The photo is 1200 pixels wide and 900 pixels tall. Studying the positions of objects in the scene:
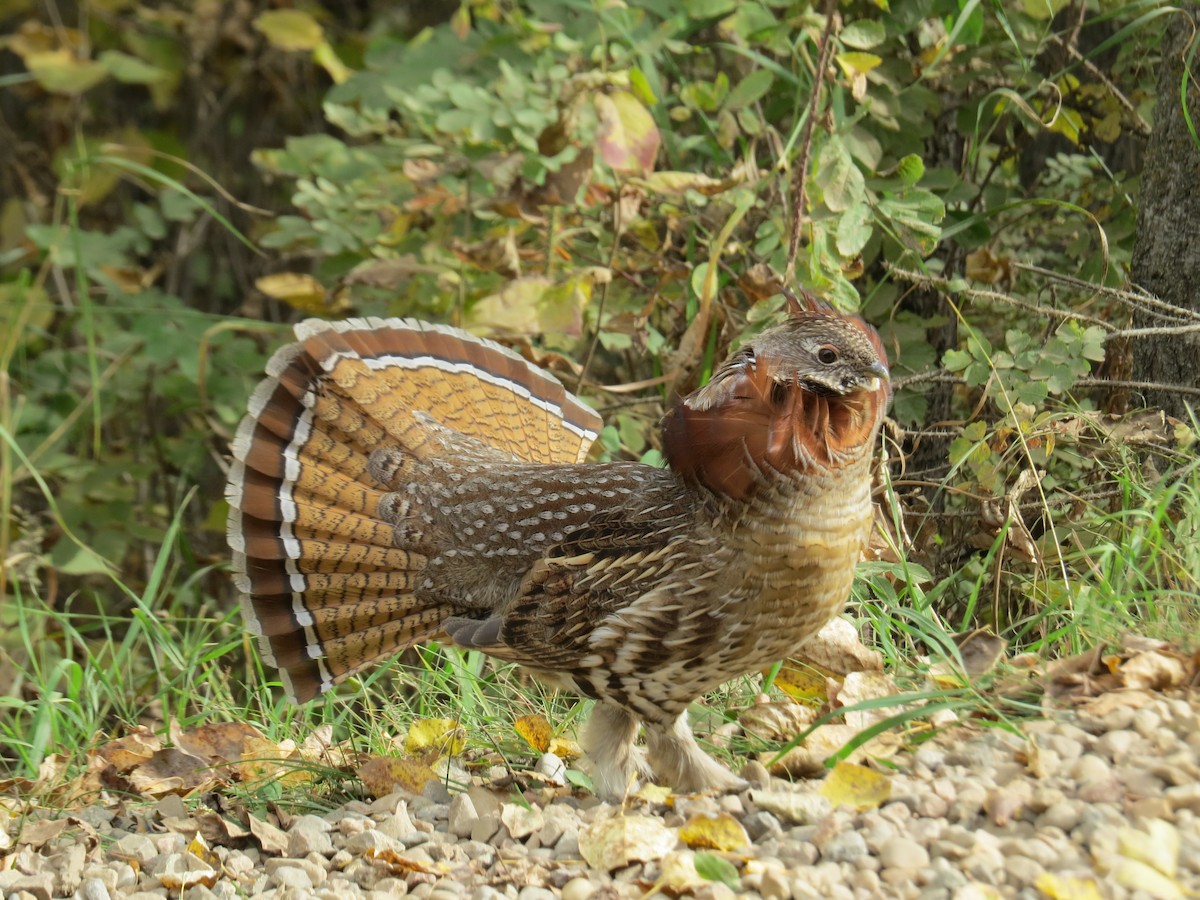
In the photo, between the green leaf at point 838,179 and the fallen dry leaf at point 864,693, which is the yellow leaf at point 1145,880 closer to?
the fallen dry leaf at point 864,693

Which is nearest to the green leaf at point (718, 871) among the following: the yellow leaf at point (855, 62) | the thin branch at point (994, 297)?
the thin branch at point (994, 297)

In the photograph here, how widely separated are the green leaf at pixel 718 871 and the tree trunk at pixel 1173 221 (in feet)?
7.12

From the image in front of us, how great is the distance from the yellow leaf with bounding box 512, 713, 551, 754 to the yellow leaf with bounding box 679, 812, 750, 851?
86cm

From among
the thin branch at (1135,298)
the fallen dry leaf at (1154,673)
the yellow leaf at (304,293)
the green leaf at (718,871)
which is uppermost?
the thin branch at (1135,298)

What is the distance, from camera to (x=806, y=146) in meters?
4.17

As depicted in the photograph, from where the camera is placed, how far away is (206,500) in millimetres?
7926

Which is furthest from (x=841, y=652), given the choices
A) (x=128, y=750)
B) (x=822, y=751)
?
(x=128, y=750)

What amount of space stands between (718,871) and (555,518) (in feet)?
3.54

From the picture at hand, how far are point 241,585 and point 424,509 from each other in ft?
1.80

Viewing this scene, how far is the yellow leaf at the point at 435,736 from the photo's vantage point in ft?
12.4

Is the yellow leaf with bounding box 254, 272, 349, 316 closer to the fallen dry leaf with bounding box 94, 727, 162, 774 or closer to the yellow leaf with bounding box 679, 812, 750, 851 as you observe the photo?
the fallen dry leaf with bounding box 94, 727, 162, 774

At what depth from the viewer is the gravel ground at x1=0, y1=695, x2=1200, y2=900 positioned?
8.48 feet

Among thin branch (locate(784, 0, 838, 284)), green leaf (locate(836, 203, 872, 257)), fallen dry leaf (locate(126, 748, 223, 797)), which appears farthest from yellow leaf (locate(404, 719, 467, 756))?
green leaf (locate(836, 203, 872, 257))

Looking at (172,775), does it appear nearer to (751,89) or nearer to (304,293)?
(304,293)
